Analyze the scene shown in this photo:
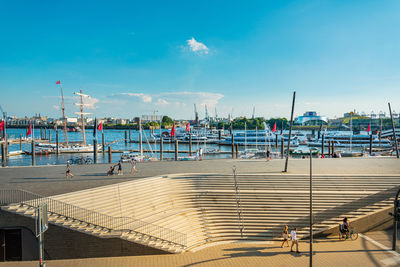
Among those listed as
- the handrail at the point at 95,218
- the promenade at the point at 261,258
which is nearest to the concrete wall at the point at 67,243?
the promenade at the point at 261,258

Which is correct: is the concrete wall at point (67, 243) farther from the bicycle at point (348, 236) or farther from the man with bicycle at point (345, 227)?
the bicycle at point (348, 236)

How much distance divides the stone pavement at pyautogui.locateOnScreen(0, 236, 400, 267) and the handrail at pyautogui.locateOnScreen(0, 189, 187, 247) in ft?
3.57

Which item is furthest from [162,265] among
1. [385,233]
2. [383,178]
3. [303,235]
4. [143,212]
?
[383,178]

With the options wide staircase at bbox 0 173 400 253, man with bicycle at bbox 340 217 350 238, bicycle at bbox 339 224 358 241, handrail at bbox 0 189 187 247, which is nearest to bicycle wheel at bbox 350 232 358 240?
bicycle at bbox 339 224 358 241

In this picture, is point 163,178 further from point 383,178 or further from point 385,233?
point 383,178

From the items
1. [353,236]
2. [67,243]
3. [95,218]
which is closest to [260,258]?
[353,236]

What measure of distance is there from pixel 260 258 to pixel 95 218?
8.15 meters

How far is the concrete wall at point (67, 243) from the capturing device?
11.1 m

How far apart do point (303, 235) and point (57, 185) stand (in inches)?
595

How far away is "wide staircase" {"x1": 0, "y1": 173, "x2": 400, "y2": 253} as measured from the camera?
39.3 feet

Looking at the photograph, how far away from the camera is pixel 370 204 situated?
49.4ft

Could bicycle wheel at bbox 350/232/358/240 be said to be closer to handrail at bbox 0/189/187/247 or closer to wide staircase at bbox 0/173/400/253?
wide staircase at bbox 0/173/400/253

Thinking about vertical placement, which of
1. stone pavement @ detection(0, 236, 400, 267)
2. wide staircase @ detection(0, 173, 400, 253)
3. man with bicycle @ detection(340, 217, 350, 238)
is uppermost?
wide staircase @ detection(0, 173, 400, 253)

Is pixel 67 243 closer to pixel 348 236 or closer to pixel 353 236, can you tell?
pixel 348 236
